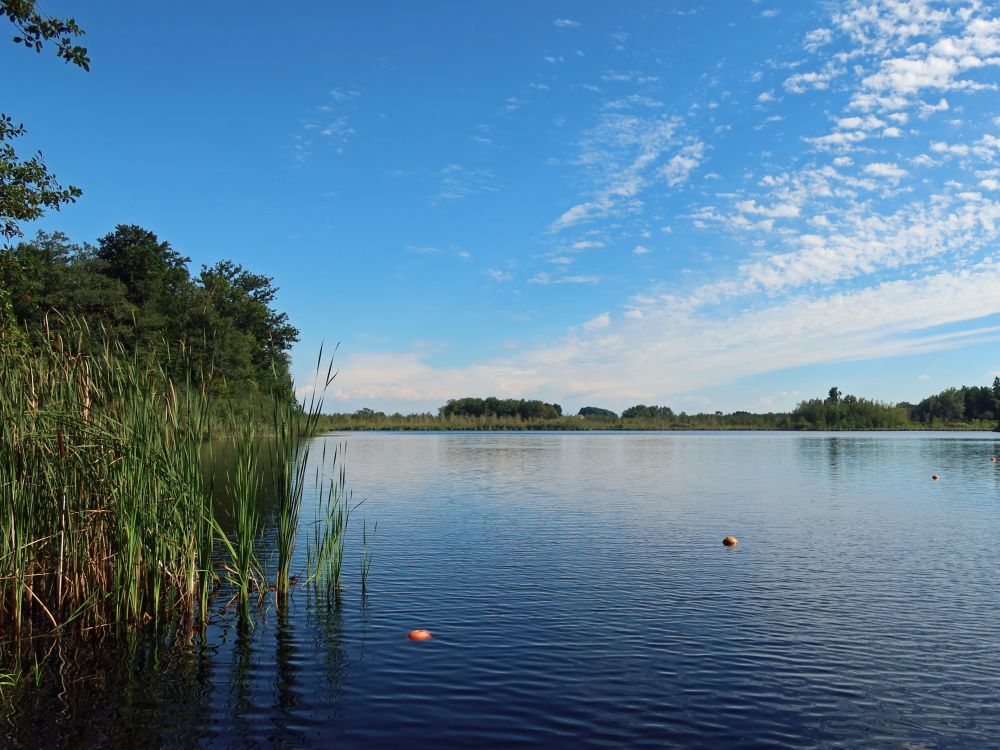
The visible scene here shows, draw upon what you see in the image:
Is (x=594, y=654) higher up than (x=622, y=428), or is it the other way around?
(x=622, y=428)

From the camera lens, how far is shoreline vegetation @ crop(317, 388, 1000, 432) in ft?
439

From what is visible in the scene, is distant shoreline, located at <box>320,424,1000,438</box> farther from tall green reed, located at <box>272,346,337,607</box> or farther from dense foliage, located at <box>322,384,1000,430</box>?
tall green reed, located at <box>272,346,337,607</box>

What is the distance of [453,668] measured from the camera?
9758 millimetres

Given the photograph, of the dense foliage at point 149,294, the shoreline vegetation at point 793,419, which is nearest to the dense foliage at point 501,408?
the shoreline vegetation at point 793,419

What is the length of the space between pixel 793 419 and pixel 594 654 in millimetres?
140466

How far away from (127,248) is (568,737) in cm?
7229

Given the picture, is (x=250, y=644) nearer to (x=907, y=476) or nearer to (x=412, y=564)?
(x=412, y=564)

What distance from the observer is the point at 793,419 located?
138875 mm

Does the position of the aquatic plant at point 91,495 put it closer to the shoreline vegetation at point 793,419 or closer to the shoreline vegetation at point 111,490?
the shoreline vegetation at point 111,490

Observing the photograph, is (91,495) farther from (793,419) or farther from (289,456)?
(793,419)

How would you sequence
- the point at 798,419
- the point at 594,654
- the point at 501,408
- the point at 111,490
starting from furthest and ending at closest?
the point at 501,408 < the point at 798,419 < the point at 594,654 < the point at 111,490

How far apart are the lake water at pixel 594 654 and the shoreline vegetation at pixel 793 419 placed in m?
119

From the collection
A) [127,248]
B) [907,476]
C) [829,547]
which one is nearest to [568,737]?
[829,547]

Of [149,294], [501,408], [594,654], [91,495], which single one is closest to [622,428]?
[501,408]
